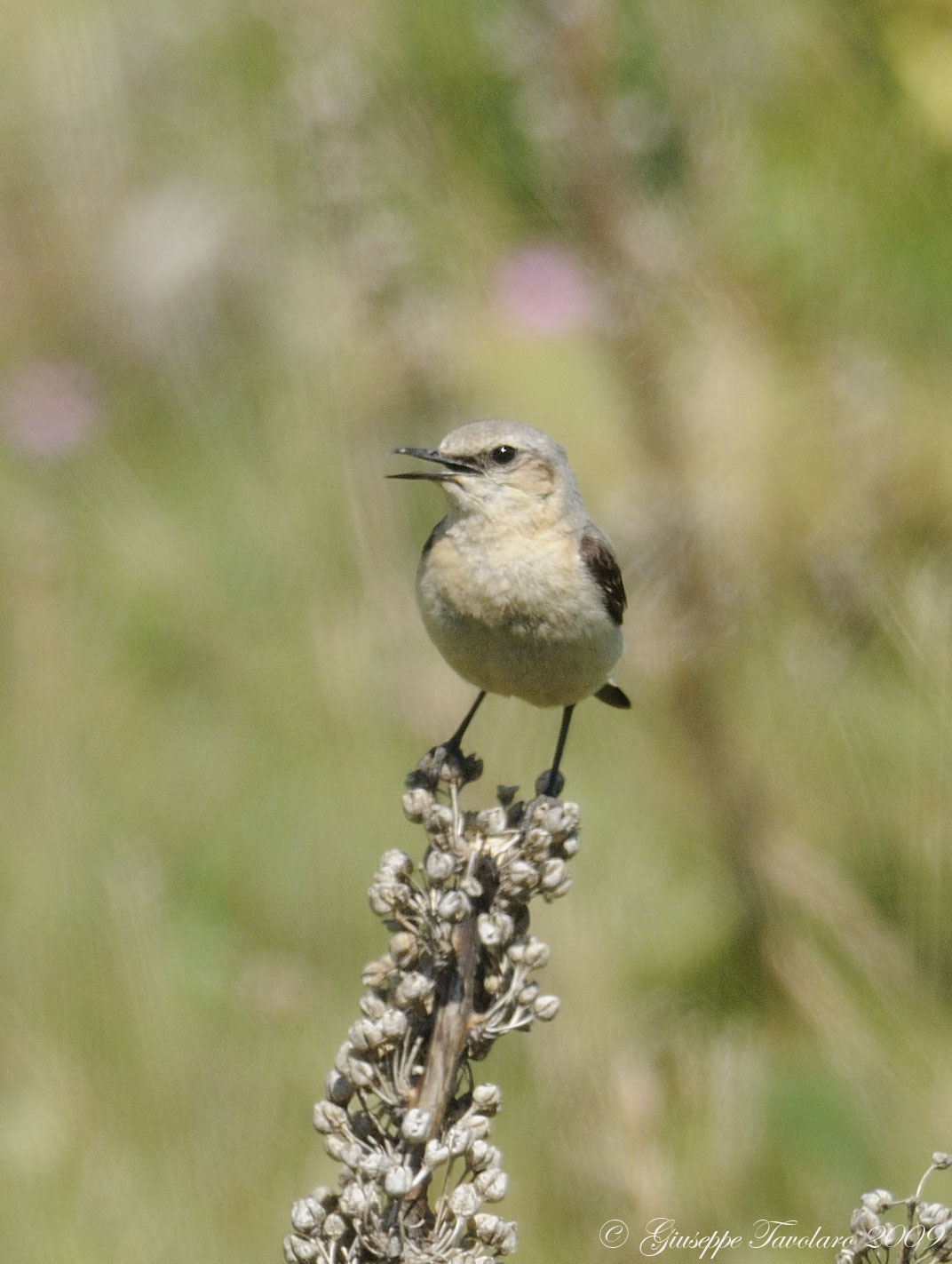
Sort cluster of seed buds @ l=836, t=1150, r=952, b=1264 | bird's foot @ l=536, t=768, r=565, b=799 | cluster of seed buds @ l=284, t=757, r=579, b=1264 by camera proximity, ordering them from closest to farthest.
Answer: cluster of seed buds @ l=836, t=1150, r=952, b=1264 → cluster of seed buds @ l=284, t=757, r=579, b=1264 → bird's foot @ l=536, t=768, r=565, b=799

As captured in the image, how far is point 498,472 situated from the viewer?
10.00 ft

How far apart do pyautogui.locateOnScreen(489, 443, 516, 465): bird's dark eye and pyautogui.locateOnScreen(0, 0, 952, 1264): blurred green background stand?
481 mm

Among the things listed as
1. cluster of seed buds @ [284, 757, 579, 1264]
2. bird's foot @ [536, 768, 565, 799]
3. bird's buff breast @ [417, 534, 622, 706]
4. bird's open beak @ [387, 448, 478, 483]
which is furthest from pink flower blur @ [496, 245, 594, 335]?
cluster of seed buds @ [284, 757, 579, 1264]

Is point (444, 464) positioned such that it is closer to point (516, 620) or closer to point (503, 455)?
point (503, 455)

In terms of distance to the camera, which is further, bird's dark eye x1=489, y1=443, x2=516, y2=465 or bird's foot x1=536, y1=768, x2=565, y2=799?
bird's dark eye x1=489, y1=443, x2=516, y2=465

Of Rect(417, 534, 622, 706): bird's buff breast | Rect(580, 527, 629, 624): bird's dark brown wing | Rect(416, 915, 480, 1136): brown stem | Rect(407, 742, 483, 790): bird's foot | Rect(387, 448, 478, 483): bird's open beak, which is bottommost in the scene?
Rect(416, 915, 480, 1136): brown stem

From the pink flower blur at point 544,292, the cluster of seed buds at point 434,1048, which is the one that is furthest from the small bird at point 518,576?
the cluster of seed buds at point 434,1048

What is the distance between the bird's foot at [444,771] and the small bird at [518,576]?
1.19 feet

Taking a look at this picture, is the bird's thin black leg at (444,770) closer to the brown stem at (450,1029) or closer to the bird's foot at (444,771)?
the bird's foot at (444,771)

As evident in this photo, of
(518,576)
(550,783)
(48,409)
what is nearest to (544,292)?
(518,576)

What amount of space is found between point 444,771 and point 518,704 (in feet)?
5.24

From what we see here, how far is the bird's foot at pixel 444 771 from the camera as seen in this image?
2191 millimetres

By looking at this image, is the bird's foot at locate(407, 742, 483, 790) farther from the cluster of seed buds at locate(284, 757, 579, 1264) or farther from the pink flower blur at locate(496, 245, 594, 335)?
the pink flower blur at locate(496, 245, 594, 335)

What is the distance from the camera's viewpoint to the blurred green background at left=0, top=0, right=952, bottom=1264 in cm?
285
